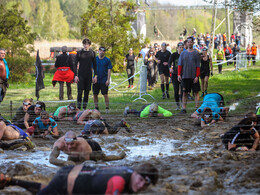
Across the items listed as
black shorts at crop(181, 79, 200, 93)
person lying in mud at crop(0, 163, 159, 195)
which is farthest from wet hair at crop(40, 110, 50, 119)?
person lying in mud at crop(0, 163, 159, 195)

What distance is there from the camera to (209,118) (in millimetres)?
11172

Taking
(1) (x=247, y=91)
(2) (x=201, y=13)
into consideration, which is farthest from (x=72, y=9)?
(1) (x=247, y=91)

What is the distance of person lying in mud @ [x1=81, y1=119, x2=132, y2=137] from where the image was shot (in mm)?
10180

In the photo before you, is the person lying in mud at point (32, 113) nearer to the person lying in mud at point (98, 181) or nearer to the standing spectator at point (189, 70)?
the standing spectator at point (189, 70)

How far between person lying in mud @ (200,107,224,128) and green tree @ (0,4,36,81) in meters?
13.8

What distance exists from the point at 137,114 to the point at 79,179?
6.97 meters

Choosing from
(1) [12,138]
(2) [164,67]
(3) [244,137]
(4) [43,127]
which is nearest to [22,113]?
(4) [43,127]

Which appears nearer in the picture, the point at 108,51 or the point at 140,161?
the point at 140,161

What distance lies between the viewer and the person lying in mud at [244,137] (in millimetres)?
8281

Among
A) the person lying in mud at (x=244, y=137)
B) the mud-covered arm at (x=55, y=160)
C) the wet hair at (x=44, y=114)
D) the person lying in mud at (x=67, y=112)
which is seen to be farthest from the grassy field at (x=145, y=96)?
the person lying in mud at (x=244, y=137)

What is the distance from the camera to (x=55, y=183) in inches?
222

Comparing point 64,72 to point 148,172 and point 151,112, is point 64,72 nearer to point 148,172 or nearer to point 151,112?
point 151,112

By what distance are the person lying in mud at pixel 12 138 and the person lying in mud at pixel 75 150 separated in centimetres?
158

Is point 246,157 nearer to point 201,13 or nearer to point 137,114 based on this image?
point 137,114
